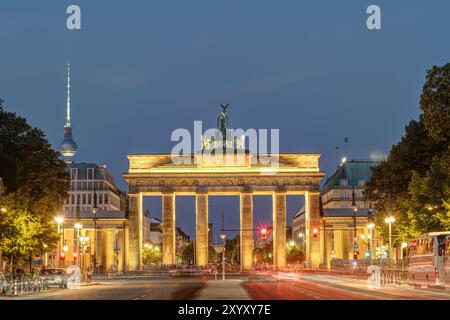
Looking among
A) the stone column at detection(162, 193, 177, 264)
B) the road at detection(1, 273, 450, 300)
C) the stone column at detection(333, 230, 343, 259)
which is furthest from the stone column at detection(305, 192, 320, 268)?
the road at detection(1, 273, 450, 300)

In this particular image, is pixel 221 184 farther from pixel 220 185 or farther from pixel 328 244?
pixel 328 244

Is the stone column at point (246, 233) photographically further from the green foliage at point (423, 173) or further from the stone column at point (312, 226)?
the green foliage at point (423, 173)

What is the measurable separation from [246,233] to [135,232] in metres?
18.8

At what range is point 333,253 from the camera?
588 feet

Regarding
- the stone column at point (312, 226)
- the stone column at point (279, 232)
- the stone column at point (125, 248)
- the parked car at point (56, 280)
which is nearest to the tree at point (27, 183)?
the parked car at point (56, 280)

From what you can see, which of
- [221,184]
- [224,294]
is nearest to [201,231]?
[221,184]

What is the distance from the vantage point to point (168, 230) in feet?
500

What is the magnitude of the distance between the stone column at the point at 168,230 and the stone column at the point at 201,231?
4134 mm

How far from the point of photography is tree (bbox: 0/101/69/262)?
8406 centimetres

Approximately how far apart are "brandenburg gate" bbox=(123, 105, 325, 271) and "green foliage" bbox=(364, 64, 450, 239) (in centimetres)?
3858

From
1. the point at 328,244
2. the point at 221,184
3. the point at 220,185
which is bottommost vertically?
the point at 328,244
